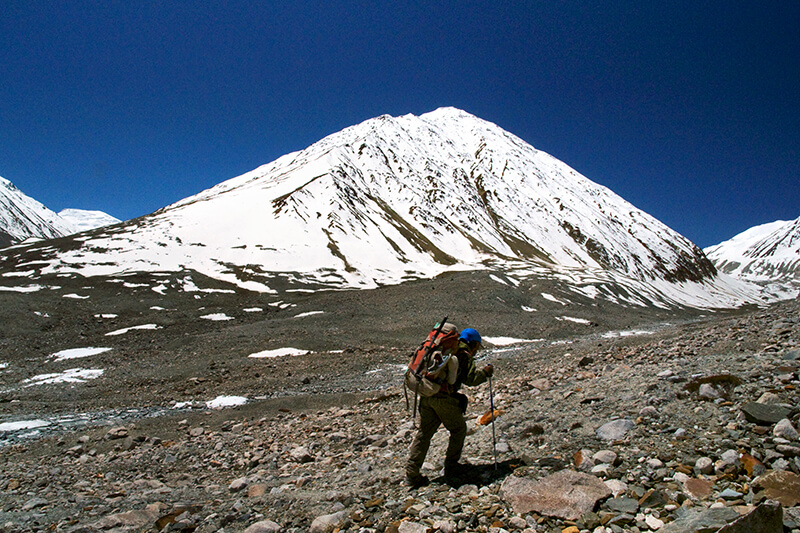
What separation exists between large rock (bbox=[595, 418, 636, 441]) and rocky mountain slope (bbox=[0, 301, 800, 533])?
29mm

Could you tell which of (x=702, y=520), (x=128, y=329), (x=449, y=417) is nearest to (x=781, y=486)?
(x=702, y=520)

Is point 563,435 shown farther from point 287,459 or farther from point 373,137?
point 373,137

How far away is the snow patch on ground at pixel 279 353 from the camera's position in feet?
86.0

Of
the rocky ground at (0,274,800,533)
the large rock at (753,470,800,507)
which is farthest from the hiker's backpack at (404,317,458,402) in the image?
the large rock at (753,470,800,507)

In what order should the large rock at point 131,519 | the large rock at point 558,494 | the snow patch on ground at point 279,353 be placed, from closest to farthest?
the large rock at point 558,494
the large rock at point 131,519
the snow patch on ground at point 279,353

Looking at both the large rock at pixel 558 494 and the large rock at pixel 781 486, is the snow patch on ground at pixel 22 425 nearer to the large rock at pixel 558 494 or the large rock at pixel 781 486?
the large rock at pixel 558 494

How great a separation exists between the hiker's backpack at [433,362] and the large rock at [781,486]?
157 inches

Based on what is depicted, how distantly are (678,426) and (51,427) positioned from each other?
18.9 metres

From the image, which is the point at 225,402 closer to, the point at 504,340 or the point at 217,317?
the point at 504,340

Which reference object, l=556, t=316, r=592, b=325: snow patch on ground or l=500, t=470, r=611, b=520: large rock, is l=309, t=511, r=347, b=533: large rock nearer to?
l=500, t=470, r=611, b=520: large rock

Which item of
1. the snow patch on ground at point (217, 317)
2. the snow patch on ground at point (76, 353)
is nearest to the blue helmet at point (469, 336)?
the snow patch on ground at point (76, 353)

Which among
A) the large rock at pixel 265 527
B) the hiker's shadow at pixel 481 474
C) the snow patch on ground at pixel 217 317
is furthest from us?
the snow patch on ground at pixel 217 317

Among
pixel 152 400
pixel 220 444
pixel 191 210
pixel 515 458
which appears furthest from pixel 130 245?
pixel 515 458

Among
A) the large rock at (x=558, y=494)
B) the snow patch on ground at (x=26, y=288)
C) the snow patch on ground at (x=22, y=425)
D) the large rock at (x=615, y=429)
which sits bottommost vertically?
the snow patch on ground at (x=22, y=425)
